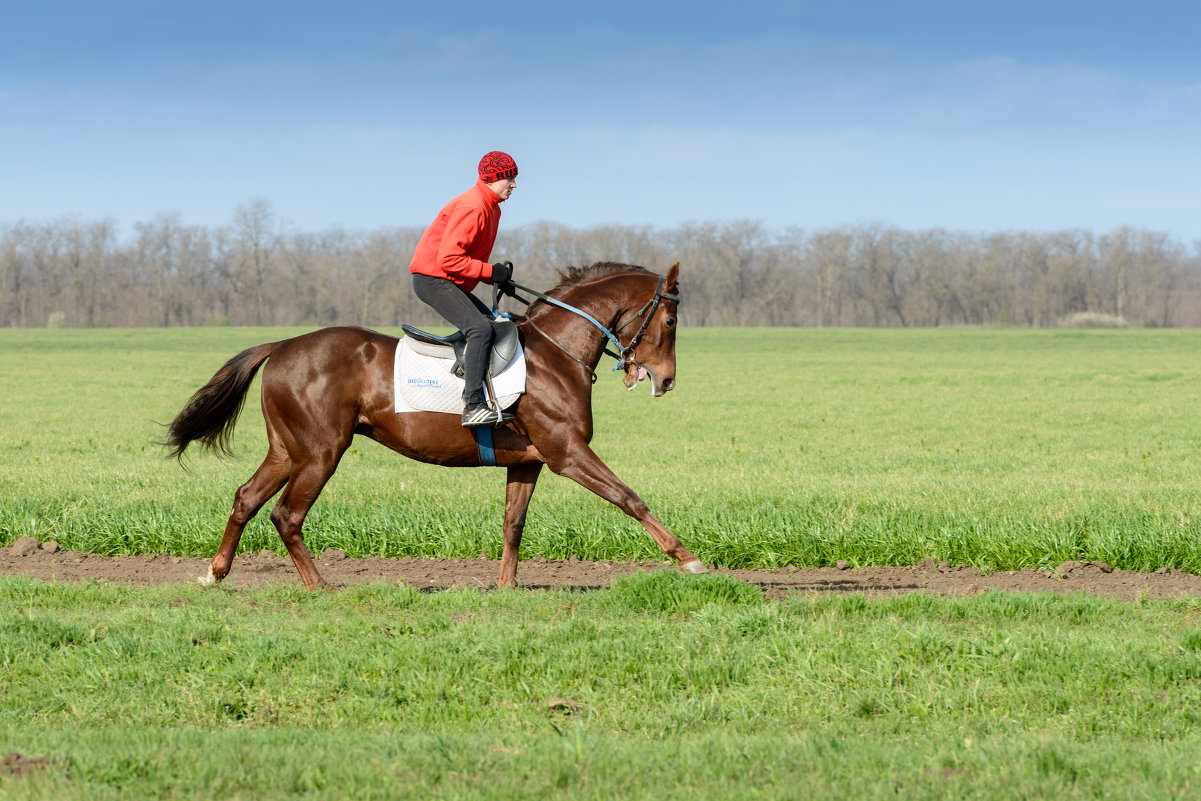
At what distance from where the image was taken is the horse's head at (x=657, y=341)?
847 cm

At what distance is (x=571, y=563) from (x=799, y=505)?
3066mm

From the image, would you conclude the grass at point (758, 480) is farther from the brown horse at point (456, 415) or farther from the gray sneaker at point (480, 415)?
the gray sneaker at point (480, 415)

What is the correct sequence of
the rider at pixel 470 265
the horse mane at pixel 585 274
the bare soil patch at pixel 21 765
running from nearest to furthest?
1. the bare soil patch at pixel 21 765
2. the rider at pixel 470 265
3. the horse mane at pixel 585 274

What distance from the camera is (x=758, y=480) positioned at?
14367 millimetres

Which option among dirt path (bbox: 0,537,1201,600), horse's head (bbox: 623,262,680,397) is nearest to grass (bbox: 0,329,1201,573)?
dirt path (bbox: 0,537,1201,600)

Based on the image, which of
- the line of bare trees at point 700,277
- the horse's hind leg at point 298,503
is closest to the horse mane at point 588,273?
the horse's hind leg at point 298,503

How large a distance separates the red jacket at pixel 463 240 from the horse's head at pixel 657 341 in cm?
122

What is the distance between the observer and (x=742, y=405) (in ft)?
101

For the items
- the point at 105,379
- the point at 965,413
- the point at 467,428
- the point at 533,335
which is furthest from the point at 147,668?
the point at 105,379

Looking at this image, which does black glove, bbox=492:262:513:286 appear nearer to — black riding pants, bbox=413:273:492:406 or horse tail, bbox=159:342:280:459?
black riding pants, bbox=413:273:492:406

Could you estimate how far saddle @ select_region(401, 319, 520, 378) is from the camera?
8.27 m

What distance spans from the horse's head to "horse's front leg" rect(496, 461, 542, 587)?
109 centimetres

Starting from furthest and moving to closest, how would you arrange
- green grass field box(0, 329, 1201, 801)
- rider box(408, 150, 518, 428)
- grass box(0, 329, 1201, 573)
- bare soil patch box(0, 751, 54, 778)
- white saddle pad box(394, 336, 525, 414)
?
grass box(0, 329, 1201, 573)
white saddle pad box(394, 336, 525, 414)
rider box(408, 150, 518, 428)
green grass field box(0, 329, 1201, 801)
bare soil patch box(0, 751, 54, 778)

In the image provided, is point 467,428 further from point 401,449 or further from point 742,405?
point 742,405
